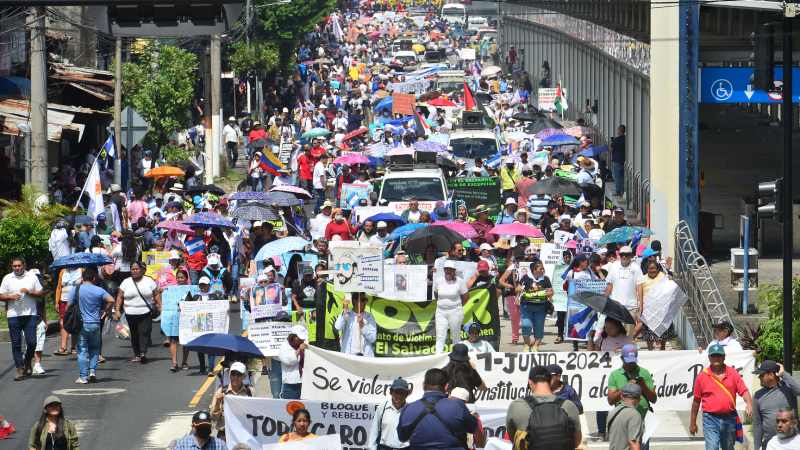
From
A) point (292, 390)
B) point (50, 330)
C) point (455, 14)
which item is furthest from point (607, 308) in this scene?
point (455, 14)

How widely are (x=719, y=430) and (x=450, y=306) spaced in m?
6.16

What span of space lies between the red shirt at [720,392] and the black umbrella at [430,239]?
10.2m

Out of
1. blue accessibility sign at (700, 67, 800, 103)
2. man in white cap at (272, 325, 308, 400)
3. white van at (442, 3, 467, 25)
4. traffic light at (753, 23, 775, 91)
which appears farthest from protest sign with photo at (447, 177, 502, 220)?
white van at (442, 3, 467, 25)

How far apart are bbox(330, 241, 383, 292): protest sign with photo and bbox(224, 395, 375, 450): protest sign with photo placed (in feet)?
18.0

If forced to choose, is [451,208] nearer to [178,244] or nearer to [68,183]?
[178,244]

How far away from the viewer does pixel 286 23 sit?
70.2 meters

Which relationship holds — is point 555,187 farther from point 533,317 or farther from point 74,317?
point 74,317

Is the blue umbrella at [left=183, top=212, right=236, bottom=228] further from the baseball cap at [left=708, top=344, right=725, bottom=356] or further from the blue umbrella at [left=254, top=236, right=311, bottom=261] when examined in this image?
the baseball cap at [left=708, top=344, right=725, bottom=356]

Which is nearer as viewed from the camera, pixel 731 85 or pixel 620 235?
pixel 620 235

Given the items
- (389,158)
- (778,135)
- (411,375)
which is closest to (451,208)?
(389,158)

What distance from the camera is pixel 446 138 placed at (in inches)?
1821

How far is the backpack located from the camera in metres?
21.9

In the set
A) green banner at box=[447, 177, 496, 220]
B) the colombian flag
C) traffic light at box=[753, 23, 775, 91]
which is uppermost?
traffic light at box=[753, 23, 775, 91]

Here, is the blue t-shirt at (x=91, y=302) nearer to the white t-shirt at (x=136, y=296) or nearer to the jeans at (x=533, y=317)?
the white t-shirt at (x=136, y=296)
